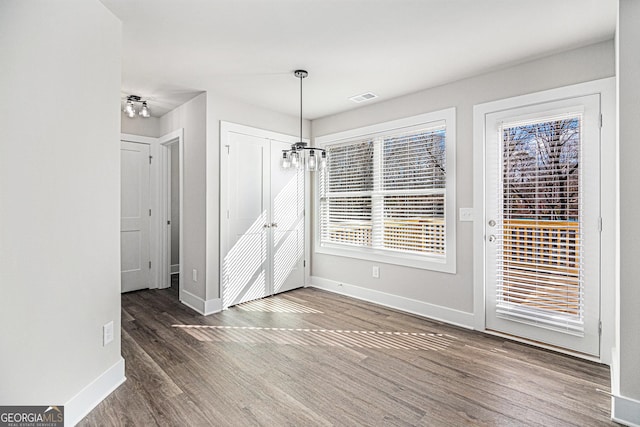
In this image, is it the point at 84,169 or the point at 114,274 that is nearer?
the point at 84,169

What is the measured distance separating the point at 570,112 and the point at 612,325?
1.72m

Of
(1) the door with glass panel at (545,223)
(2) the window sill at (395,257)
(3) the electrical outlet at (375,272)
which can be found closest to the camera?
(1) the door with glass panel at (545,223)

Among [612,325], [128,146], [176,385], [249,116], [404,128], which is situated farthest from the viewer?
[128,146]

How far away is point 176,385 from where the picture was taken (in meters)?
2.22

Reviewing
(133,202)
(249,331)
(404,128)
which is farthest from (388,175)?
(133,202)

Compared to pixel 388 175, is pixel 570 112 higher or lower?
higher

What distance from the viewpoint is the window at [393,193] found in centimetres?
352

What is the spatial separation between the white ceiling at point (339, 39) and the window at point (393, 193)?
0.59 m

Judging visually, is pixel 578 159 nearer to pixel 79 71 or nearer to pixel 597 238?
pixel 597 238

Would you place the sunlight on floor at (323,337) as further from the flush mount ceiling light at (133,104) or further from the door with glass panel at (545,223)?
the flush mount ceiling light at (133,104)

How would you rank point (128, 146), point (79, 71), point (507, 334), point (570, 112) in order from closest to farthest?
point (79, 71) → point (570, 112) → point (507, 334) → point (128, 146)

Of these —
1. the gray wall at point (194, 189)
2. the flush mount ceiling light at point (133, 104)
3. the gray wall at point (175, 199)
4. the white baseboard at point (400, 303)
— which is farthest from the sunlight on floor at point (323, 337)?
the gray wall at point (175, 199)

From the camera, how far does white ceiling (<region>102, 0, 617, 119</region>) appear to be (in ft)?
7.01

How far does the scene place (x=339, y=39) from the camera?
2.54m
